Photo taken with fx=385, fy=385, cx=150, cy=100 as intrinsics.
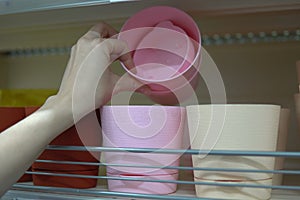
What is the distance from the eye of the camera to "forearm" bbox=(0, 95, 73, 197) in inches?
20.7

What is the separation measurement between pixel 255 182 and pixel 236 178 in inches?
1.1

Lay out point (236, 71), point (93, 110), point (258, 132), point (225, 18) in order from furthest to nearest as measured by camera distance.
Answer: point (236, 71)
point (225, 18)
point (93, 110)
point (258, 132)

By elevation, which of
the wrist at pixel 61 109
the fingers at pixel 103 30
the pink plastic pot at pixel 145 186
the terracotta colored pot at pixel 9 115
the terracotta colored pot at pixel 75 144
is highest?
the fingers at pixel 103 30

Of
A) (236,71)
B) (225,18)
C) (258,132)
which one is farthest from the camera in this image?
(236,71)

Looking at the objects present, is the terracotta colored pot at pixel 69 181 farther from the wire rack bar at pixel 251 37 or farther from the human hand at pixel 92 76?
the wire rack bar at pixel 251 37

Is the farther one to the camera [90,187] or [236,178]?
[90,187]

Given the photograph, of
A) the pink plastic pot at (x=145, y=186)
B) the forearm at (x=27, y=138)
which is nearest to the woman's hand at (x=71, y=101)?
the forearm at (x=27, y=138)

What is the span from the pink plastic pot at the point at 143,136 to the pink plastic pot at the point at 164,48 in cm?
8

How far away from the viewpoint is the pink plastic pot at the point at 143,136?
590 mm

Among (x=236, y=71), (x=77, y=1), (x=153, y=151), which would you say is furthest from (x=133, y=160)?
(x=236, y=71)

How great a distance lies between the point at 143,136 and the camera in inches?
23.2

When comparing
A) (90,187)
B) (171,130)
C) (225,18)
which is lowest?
(90,187)

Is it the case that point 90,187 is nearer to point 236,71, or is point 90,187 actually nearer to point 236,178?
point 236,178

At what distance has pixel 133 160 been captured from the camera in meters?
0.60
